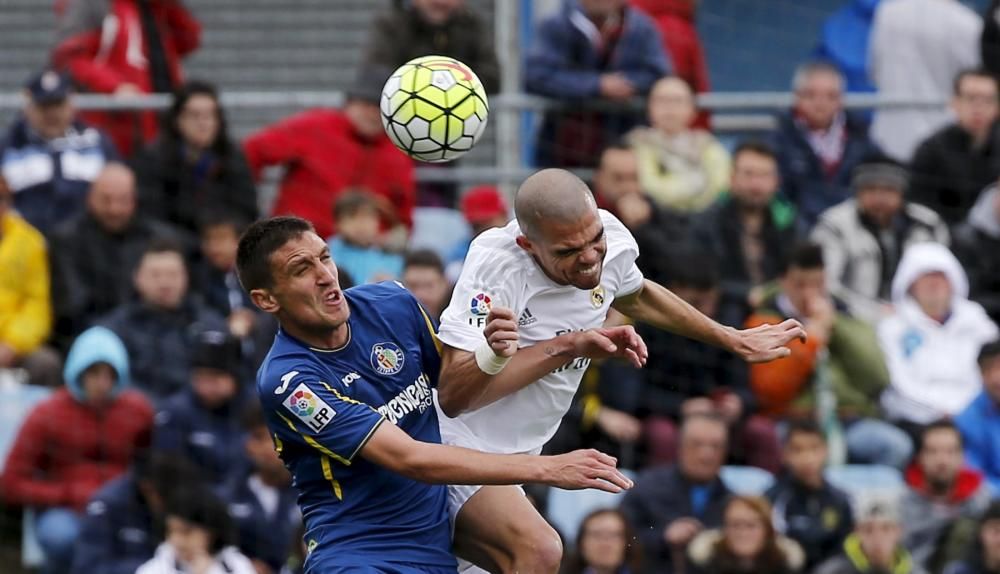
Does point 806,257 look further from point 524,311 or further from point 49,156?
point 524,311

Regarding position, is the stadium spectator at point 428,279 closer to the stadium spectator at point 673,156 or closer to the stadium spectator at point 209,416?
the stadium spectator at point 209,416

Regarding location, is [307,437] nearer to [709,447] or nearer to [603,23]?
[709,447]

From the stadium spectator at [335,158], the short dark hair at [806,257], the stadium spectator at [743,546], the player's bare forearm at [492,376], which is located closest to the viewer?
the player's bare forearm at [492,376]

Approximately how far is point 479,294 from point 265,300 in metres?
0.74

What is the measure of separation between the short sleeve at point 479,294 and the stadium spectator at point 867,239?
5.17m

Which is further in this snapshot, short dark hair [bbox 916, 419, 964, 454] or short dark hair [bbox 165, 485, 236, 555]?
short dark hair [bbox 916, 419, 964, 454]

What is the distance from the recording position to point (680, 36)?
13422 mm

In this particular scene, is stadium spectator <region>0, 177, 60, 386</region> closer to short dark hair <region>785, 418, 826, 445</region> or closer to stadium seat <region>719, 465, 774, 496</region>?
stadium seat <region>719, 465, 774, 496</region>

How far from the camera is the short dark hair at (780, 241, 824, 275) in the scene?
11.7 m

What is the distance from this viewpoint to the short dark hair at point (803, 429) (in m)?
11.2

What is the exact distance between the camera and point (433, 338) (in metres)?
7.55

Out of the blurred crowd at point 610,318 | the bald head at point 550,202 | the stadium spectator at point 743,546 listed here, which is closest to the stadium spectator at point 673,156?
the blurred crowd at point 610,318

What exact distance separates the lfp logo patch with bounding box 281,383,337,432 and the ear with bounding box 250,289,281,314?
0.99ft

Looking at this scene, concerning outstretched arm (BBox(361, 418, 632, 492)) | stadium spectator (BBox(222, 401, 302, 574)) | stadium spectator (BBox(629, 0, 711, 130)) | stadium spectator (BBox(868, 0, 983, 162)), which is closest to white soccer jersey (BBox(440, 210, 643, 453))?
outstretched arm (BBox(361, 418, 632, 492))
